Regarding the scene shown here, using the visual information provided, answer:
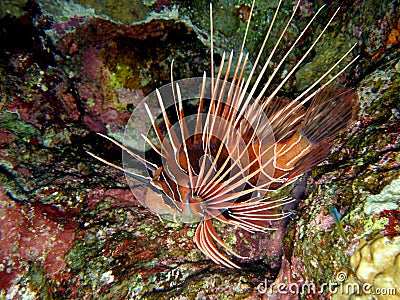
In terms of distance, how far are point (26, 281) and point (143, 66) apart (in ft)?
9.16

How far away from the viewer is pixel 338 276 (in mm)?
1640

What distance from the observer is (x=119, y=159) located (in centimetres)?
379

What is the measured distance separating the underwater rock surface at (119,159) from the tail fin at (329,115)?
0.11 meters

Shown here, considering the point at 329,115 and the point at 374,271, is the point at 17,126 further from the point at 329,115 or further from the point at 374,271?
the point at 374,271

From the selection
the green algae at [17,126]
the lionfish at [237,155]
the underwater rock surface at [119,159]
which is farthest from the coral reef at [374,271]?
the green algae at [17,126]

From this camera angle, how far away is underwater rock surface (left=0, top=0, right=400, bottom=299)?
191cm

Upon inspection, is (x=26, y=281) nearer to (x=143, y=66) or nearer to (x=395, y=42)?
(x=143, y=66)

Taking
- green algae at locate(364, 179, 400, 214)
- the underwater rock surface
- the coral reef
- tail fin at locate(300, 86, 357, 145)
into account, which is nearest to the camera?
the coral reef

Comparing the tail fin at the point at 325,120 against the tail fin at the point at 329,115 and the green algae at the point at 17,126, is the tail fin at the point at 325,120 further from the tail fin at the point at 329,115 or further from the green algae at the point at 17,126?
the green algae at the point at 17,126

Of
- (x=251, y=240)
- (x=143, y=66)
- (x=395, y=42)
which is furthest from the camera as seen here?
(x=143, y=66)

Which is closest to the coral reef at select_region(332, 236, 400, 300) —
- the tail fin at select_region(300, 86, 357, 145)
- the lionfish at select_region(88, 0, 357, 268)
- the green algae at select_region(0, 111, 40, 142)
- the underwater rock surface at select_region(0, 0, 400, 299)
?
the underwater rock surface at select_region(0, 0, 400, 299)

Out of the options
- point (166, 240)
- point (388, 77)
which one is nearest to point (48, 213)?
point (166, 240)

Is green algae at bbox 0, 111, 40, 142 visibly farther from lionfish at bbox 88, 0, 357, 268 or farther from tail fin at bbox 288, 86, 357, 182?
tail fin at bbox 288, 86, 357, 182

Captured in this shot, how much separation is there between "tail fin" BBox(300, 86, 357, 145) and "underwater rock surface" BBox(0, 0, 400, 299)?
0.35ft
